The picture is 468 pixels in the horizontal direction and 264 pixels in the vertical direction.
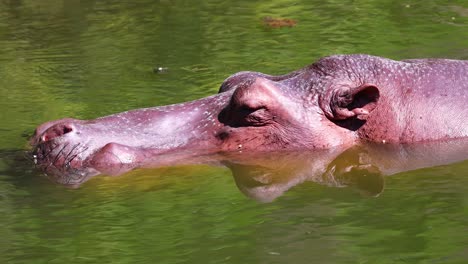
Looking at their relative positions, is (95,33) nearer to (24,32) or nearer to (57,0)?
(24,32)

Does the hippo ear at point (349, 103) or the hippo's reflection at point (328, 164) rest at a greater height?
the hippo ear at point (349, 103)

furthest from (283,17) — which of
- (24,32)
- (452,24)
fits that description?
(24,32)

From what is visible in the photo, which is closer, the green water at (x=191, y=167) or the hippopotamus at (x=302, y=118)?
the green water at (x=191, y=167)

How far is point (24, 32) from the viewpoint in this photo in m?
11.8

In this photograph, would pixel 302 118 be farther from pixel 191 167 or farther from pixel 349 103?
pixel 191 167

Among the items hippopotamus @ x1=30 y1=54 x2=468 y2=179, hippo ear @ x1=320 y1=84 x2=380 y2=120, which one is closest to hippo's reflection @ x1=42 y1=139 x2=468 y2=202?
hippopotamus @ x1=30 y1=54 x2=468 y2=179

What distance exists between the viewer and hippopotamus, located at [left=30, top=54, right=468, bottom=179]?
6.85 metres

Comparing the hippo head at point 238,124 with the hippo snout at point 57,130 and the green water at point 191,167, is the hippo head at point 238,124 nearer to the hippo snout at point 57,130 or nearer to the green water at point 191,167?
the hippo snout at point 57,130

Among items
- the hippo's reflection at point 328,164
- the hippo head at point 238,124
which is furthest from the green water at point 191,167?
the hippo head at point 238,124

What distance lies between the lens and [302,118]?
696 centimetres

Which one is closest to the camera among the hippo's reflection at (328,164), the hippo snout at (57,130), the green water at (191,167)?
the green water at (191,167)

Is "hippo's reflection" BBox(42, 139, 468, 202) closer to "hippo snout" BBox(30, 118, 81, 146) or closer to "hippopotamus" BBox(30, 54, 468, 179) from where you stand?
"hippopotamus" BBox(30, 54, 468, 179)

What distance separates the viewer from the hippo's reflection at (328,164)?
653 centimetres

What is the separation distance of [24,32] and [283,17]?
106 inches
